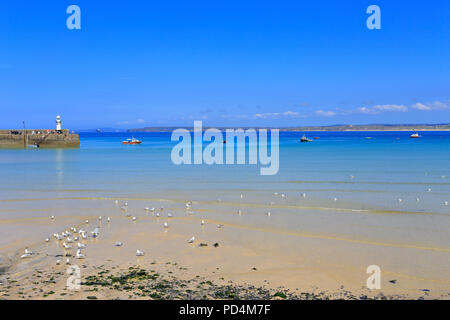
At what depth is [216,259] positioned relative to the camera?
12273 mm

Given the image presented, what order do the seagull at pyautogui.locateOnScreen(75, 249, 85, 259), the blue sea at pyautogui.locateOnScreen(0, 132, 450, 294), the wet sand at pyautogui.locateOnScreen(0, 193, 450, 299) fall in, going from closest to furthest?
1. the wet sand at pyautogui.locateOnScreen(0, 193, 450, 299)
2. the seagull at pyautogui.locateOnScreen(75, 249, 85, 259)
3. the blue sea at pyautogui.locateOnScreen(0, 132, 450, 294)

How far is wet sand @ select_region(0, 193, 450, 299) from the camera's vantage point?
9.66 m

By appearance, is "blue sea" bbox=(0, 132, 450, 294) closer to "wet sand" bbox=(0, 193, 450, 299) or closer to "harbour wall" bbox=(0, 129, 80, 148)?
"wet sand" bbox=(0, 193, 450, 299)

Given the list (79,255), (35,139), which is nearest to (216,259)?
(79,255)

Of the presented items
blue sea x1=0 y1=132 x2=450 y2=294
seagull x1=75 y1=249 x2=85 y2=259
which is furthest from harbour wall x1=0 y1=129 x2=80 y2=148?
seagull x1=75 y1=249 x2=85 y2=259

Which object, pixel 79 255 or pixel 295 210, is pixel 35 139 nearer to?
pixel 295 210

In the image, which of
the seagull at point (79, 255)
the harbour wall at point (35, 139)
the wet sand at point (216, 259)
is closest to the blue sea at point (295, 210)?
the wet sand at point (216, 259)

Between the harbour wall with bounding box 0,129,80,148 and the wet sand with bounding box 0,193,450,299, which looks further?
the harbour wall with bounding box 0,129,80,148
